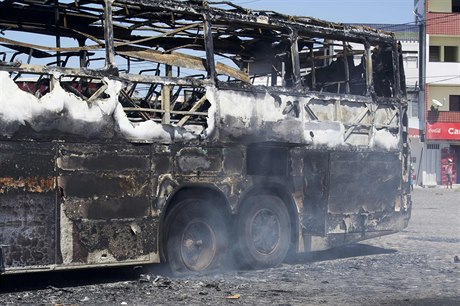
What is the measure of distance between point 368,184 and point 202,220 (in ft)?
11.2

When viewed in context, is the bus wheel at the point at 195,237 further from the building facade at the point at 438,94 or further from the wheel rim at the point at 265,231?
the building facade at the point at 438,94

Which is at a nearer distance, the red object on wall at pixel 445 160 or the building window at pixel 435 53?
the red object on wall at pixel 445 160

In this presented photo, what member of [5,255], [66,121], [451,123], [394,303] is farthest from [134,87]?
[451,123]

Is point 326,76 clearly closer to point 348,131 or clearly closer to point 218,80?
point 348,131

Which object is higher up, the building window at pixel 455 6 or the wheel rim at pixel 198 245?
the building window at pixel 455 6

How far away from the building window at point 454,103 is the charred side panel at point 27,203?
45305 millimetres

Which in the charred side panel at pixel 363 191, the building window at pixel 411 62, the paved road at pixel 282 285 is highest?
the building window at pixel 411 62

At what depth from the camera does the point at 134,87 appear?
968 cm

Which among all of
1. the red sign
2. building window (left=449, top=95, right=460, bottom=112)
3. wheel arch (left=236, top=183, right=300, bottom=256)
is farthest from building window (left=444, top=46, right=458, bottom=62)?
wheel arch (left=236, top=183, right=300, bottom=256)

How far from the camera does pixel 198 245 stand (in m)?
10.5

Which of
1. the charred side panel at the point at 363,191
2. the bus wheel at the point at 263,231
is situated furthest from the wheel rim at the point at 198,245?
the charred side panel at the point at 363,191

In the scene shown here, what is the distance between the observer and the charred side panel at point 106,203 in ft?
29.4

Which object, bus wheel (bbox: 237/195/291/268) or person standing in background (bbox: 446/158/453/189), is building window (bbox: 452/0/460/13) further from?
bus wheel (bbox: 237/195/291/268)

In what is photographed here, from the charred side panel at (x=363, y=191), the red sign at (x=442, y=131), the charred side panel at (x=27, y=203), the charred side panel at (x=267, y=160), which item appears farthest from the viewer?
the red sign at (x=442, y=131)
